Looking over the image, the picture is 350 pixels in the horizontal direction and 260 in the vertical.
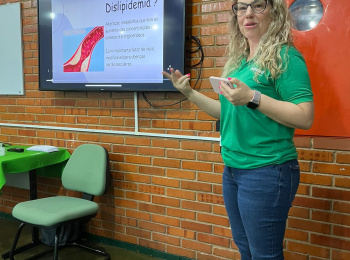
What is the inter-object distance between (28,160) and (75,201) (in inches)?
18.0

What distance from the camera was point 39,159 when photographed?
2477 millimetres

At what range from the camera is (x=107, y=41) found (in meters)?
2.40

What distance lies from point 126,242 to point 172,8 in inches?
67.4

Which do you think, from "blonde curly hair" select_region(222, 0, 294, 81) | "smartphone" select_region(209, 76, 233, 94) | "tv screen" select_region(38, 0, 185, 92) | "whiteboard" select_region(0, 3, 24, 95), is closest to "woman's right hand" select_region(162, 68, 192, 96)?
Answer: "smartphone" select_region(209, 76, 233, 94)

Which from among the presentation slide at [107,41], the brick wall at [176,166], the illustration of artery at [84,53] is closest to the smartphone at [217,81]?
the brick wall at [176,166]

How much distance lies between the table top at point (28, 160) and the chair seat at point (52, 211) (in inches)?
9.1

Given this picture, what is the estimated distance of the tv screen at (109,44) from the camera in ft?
7.13

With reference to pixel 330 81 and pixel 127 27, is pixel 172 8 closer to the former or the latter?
pixel 127 27

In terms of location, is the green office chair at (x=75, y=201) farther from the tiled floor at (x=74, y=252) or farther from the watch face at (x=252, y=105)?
the watch face at (x=252, y=105)

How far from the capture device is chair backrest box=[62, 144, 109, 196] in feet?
7.68

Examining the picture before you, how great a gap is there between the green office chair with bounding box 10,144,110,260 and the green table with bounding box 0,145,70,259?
0.51 feet

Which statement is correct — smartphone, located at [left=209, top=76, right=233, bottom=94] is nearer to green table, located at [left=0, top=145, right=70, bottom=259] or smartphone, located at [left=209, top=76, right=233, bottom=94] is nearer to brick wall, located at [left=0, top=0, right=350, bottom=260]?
brick wall, located at [left=0, top=0, right=350, bottom=260]

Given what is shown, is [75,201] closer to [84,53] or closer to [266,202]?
[84,53]

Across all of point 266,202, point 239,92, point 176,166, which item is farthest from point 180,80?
point 176,166
